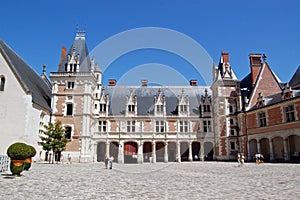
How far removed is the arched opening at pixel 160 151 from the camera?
33694mm

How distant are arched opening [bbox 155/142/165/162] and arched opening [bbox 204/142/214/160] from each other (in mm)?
5544

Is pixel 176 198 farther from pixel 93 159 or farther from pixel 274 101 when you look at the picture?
pixel 93 159

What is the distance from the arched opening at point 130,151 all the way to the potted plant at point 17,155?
22.2 m

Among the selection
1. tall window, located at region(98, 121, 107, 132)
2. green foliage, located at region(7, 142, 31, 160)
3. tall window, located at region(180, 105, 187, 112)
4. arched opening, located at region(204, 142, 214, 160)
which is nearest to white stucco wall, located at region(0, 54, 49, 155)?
tall window, located at region(98, 121, 107, 132)

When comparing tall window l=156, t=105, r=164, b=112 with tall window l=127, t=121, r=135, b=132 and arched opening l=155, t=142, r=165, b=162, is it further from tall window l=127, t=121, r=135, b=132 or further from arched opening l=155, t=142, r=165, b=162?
arched opening l=155, t=142, r=165, b=162

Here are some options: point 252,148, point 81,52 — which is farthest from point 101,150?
point 252,148

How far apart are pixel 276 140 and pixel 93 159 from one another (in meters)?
21.2

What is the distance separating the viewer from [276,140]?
28719 mm

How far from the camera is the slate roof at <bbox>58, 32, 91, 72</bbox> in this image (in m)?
31.7

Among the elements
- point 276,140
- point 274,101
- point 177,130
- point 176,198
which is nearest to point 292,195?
point 176,198

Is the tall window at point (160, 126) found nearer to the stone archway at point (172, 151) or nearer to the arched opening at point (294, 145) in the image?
the stone archway at point (172, 151)

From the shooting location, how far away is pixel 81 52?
110ft

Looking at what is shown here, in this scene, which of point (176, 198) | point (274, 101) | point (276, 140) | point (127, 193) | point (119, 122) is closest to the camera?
point (176, 198)

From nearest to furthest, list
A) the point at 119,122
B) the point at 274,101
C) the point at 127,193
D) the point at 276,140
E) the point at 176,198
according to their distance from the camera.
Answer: the point at 176,198
the point at 127,193
the point at 274,101
the point at 276,140
the point at 119,122
